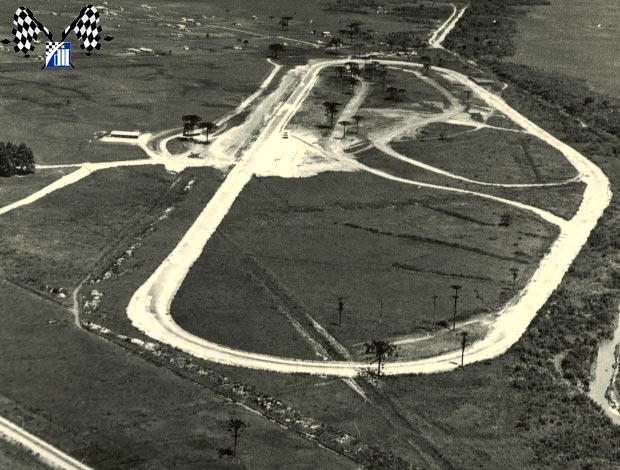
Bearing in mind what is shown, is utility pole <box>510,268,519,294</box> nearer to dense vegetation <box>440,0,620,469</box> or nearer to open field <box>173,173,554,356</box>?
open field <box>173,173,554,356</box>

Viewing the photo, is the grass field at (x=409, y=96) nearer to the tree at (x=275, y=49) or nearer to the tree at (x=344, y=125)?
the tree at (x=344, y=125)

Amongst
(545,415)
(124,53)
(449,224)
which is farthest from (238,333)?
(124,53)

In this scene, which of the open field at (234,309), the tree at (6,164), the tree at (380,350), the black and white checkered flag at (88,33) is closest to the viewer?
the tree at (380,350)

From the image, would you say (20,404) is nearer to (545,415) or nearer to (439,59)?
(545,415)

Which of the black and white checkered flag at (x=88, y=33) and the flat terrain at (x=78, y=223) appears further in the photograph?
the black and white checkered flag at (x=88, y=33)

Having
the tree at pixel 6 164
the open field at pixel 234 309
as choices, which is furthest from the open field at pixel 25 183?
the open field at pixel 234 309

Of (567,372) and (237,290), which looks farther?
(237,290)

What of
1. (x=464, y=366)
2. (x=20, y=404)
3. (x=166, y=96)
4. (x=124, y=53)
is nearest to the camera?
(x=20, y=404)

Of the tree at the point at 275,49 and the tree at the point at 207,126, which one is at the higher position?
the tree at the point at 207,126
